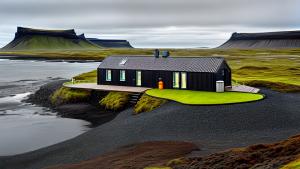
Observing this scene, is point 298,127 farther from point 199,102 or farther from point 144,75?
point 144,75

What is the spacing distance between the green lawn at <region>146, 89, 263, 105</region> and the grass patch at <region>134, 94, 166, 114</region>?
1067mm

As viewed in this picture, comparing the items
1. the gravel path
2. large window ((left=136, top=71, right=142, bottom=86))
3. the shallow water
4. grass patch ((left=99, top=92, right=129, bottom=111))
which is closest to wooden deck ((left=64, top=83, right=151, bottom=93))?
grass patch ((left=99, top=92, right=129, bottom=111))

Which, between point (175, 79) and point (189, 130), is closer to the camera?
point (189, 130)

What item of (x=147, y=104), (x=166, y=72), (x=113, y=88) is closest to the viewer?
(x=147, y=104)

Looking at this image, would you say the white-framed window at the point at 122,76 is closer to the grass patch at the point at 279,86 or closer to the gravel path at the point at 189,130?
the gravel path at the point at 189,130

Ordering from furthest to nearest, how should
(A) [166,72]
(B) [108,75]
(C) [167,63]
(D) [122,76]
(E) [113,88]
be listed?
(B) [108,75], (D) [122,76], (E) [113,88], (C) [167,63], (A) [166,72]

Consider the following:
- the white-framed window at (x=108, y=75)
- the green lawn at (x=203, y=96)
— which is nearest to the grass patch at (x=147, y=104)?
the green lawn at (x=203, y=96)

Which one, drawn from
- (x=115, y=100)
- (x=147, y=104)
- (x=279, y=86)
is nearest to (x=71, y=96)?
(x=115, y=100)

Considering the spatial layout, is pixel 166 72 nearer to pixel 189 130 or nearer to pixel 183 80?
pixel 183 80

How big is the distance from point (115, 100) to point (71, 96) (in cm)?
895

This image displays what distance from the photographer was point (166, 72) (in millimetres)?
50125

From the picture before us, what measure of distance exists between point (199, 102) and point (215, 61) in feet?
34.7

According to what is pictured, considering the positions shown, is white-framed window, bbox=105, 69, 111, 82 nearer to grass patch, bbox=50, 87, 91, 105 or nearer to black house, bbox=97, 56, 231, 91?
black house, bbox=97, 56, 231, 91

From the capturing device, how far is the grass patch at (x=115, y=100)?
46.5 m
